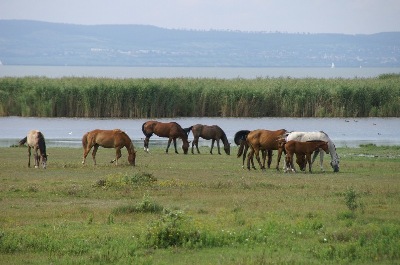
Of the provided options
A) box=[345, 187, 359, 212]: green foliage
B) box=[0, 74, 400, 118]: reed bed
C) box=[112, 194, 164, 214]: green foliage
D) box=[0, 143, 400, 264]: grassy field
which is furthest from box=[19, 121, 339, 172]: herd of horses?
box=[0, 74, 400, 118]: reed bed

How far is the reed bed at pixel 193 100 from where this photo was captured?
170 ft

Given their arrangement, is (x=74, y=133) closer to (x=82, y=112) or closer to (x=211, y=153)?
(x=82, y=112)

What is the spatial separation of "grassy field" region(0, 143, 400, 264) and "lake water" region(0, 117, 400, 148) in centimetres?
1441

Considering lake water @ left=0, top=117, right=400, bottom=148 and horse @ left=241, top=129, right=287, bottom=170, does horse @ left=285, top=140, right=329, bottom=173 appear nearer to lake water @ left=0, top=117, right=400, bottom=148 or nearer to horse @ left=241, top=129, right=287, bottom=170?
horse @ left=241, top=129, right=287, bottom=170

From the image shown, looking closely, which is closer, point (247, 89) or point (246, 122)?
point (246, 122)

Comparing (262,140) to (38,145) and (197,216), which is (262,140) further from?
(197,216)

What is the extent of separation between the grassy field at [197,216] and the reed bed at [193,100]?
86.9 feet

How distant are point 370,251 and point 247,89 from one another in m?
41.1

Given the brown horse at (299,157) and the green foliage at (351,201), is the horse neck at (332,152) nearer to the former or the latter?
the brown horse at (299,157)

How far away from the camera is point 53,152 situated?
31.6 metres

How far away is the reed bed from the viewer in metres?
51.7

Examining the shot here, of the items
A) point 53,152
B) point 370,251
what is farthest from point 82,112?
point 370,251

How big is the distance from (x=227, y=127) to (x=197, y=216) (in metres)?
30.4

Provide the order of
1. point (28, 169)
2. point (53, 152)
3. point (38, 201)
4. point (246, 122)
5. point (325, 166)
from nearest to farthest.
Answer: point (38, 201) → point (28, 169) → point (325, 166) → point (53, 152) → point (246, 122)
